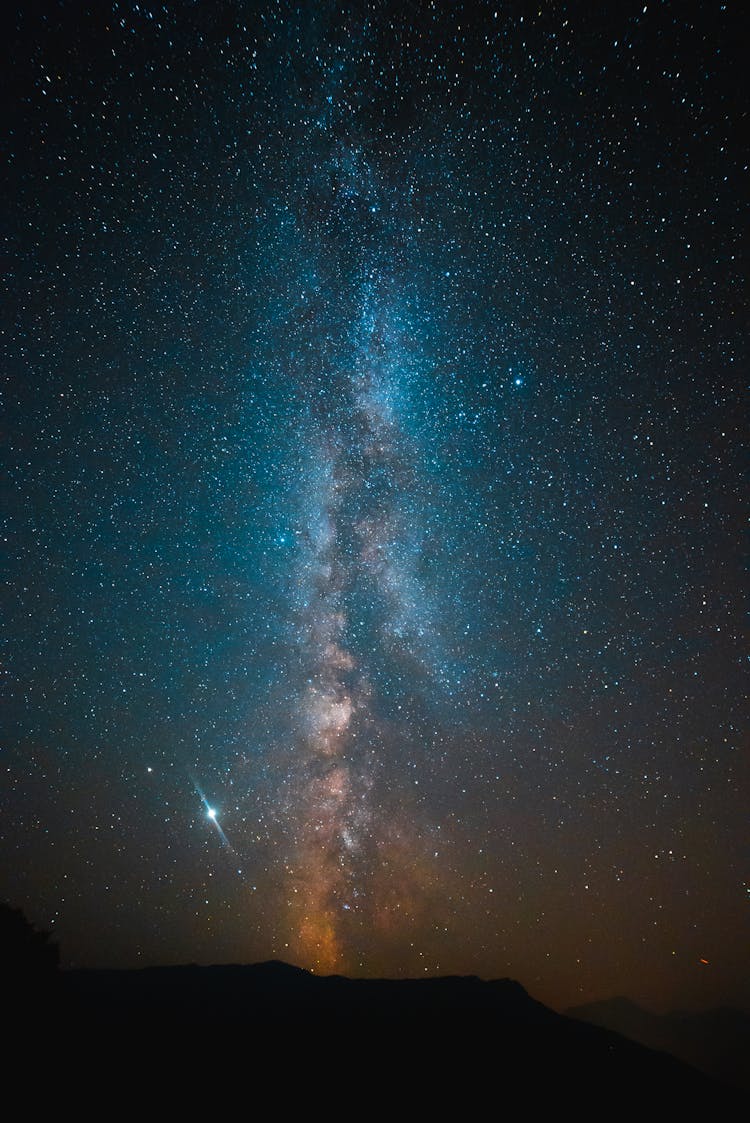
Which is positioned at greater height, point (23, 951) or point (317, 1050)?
point (23, 951)

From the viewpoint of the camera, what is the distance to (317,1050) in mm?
35062

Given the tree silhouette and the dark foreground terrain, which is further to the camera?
the dark foreground terrain

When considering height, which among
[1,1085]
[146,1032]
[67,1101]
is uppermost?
[1,1085]

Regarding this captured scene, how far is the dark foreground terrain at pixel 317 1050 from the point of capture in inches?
571

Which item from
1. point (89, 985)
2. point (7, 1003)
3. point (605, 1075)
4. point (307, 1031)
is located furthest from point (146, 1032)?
point (605, 1075)

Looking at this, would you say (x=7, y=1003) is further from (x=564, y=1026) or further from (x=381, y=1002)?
(x=564, y=1026)

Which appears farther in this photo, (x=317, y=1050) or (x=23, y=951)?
(x=317, y=1050)

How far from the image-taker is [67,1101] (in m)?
11.7

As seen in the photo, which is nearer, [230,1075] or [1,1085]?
[1,1085]

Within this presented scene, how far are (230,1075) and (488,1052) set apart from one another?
91.2ft

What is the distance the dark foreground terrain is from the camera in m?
14.5

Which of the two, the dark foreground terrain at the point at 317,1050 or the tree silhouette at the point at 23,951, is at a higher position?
the tree silhouette at the point at 23,951

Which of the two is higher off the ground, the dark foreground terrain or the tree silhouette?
the tree silhouette

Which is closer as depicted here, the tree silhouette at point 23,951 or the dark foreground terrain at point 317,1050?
the tree silhouette at point 23,951
